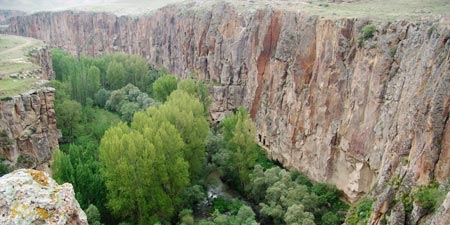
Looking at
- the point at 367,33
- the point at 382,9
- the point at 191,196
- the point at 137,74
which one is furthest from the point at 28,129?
the point at 137,74

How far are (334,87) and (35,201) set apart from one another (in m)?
32.4

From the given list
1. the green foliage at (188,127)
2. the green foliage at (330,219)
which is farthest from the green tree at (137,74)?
the green foliage at (330,219)

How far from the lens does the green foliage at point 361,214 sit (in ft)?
72.5

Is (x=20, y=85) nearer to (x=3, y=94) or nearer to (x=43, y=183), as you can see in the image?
(x=3, y=94)

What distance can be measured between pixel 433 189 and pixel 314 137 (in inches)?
877

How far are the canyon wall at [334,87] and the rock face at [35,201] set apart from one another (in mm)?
16225

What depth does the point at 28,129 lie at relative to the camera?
123 ft

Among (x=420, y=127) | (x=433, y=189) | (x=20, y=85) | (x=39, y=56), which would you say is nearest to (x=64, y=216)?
(x=433, y=189)

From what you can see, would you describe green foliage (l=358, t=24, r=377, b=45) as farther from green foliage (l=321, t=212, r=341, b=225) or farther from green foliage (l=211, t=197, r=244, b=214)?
green foliage (l=211, t=197, r=244, b=214)

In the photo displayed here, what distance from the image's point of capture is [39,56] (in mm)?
63344

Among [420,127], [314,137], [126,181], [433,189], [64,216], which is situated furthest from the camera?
[314,137]

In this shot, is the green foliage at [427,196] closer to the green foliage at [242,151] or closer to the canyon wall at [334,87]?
the canyon wall at [334,87]

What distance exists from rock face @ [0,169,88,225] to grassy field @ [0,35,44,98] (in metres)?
32.5

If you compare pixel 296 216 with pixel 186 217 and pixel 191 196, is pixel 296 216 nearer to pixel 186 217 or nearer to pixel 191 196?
pixel 186 217
